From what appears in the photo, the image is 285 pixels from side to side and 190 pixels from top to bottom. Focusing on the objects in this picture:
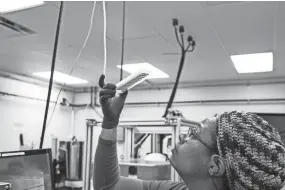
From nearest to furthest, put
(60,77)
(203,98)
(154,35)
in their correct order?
1. (154,35)
2. (60,77)
3. (203,98)

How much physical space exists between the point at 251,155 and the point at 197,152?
0.16 metres

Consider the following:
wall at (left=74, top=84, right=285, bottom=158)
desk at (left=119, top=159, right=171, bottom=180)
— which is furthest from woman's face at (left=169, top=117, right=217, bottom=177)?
wall at (left=74, top=84, right=285, bottom=158)

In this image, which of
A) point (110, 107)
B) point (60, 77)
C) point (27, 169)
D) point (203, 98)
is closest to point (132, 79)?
point (110, 107)

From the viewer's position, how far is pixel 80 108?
7156 millimetres

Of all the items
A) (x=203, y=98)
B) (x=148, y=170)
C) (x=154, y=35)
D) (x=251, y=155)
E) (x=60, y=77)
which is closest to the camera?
(x=251, y=155)

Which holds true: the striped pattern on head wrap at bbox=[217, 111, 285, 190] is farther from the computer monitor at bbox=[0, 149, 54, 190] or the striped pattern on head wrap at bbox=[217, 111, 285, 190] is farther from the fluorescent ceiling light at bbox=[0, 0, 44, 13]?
the fluorescent ceiling light at bbox=[0, 0, 44, 13]

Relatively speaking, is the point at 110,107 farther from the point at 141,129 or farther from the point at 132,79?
the point at 141,129

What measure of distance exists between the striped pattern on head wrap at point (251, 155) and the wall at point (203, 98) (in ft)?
13.5

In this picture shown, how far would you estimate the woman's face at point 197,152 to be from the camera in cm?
82

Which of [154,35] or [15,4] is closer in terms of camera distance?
[15,4]

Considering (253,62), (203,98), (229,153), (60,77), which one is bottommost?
(229,153)

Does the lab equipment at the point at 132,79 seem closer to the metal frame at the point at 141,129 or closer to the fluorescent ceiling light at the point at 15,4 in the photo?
the metal frame at the point at 141,129

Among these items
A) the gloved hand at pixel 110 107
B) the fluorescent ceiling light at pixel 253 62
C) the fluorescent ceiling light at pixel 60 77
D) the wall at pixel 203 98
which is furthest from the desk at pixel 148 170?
the fluorescent ceiling light at pixel 60 77

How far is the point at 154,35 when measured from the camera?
3318 millimetres
